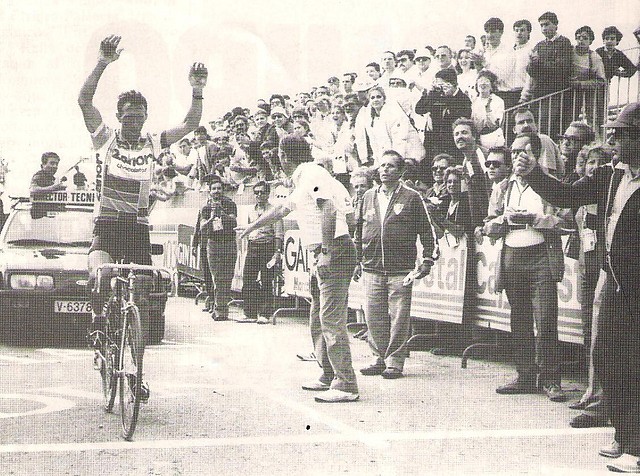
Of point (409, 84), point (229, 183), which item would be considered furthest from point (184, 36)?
point (229, 183)

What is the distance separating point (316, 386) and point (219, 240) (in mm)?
4534

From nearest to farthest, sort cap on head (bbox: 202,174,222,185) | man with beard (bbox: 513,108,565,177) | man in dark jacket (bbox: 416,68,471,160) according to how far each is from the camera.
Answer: man with beard (bbox: 513,108,565,177), man in dark jacket (bbox: 416,68,471,160), cap on head (bbox: 202,174,222,185)

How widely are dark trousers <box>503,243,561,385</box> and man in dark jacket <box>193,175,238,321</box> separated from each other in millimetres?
4440

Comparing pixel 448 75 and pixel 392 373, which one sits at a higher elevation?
pixel 448 75

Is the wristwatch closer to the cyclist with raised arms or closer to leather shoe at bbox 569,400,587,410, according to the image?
the cyclist with raised arms

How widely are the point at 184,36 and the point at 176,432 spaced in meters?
2.42

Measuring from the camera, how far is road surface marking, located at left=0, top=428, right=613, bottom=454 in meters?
4.75

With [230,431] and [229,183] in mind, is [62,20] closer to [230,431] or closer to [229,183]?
[230,431]

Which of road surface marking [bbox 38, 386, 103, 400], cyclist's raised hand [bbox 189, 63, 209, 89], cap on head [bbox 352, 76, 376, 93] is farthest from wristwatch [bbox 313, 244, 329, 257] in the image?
cap on head [bbox 352, 76, 376, 93]

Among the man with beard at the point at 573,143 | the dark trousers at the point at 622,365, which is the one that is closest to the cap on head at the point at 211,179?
the man with beard at the point at 573,143

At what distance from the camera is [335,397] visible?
19.8 ft

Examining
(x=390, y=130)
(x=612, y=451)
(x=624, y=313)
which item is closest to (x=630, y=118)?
(x=624, y=313)

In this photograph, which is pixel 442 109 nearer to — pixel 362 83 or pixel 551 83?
pixel 551 83

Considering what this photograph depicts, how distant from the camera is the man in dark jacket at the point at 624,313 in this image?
15.0 feet
